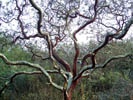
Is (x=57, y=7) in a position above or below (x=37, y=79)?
above

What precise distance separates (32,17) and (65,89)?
235cm

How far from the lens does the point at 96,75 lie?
10586 millimetres

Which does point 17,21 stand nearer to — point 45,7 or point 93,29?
point 45,7

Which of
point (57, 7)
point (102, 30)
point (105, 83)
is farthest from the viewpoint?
point (105, 83)

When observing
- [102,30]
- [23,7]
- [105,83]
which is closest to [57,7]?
[23,7]

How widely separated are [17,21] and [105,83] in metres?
3.55

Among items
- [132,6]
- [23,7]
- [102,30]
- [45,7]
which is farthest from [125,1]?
[23,7]

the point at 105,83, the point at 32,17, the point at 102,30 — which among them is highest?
the point at 32,17

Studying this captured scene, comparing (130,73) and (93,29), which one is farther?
(130,73)

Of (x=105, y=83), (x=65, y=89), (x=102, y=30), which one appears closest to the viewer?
(x=65, y=89)

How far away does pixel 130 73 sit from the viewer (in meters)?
10.7

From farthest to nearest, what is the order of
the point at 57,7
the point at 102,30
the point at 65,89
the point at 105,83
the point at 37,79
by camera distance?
the point at 37,79
the point at 105,83
the point at 102,30
the point at 57,7
the point at 65,89

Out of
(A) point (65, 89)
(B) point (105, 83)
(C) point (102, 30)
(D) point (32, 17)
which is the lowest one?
(B) point (105, 83)

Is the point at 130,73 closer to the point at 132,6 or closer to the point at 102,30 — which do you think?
the point at 102,30
